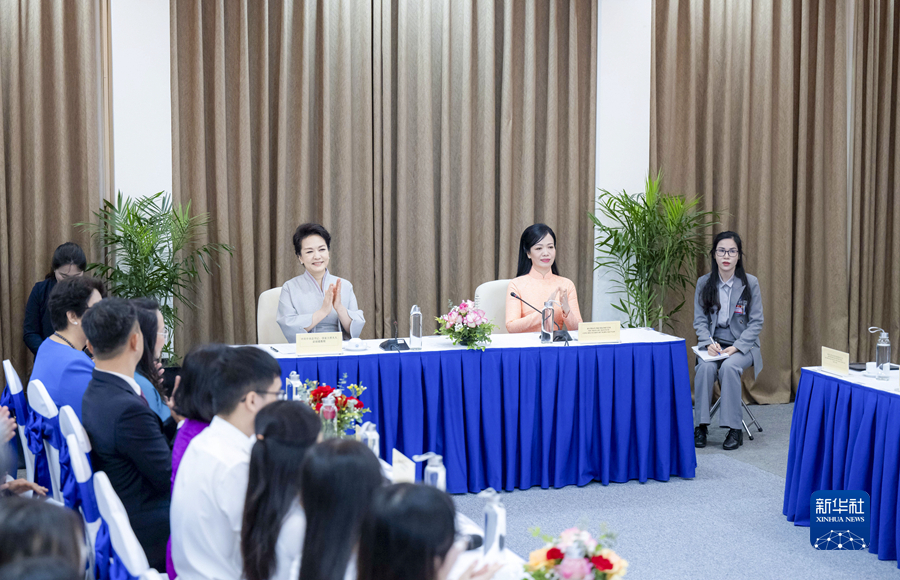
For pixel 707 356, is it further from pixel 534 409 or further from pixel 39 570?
pixel 39 570

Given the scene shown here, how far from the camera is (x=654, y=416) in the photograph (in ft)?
13.9

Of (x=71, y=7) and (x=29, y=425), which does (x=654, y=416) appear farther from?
(x=71, y=7)

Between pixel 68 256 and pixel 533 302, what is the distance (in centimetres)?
269

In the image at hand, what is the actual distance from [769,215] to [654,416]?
2.67 metres

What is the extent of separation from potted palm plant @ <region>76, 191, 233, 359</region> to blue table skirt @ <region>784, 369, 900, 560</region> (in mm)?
3580

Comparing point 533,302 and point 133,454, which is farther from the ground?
point 533,302

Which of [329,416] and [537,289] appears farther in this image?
[537,289]

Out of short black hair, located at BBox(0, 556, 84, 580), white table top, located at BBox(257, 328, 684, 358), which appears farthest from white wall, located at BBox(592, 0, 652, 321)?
short black hair, located at BBox(0, 556, 84, 580)

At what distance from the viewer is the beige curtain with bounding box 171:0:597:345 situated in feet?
17.1

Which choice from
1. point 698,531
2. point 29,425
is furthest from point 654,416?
point 29,425

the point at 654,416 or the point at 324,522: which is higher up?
the point at 324,522

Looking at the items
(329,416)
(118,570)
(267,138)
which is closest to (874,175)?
(267,138)

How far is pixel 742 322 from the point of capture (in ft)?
16.9

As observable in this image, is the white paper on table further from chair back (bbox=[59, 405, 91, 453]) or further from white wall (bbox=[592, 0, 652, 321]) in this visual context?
chair back (bbox=[59, 405, 91, 453])
